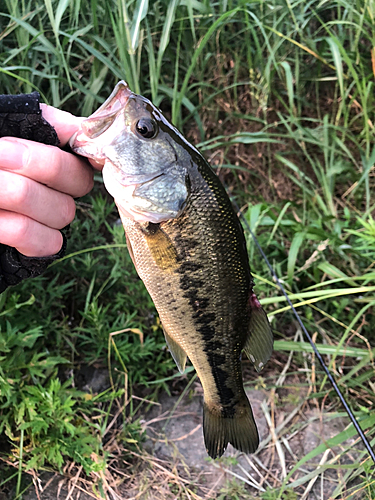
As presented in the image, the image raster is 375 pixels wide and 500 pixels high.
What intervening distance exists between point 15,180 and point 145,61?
1.87 meters

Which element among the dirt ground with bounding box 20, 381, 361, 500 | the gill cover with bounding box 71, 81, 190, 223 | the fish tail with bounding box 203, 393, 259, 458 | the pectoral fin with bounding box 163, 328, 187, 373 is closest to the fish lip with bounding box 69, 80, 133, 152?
the gill cover with bounding box 71, 81, 190, 223

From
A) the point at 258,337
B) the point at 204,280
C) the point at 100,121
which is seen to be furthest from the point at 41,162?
the point at 258,337

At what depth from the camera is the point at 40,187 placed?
1.19 m

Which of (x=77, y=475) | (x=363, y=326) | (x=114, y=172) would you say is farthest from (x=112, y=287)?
(x=363, y=326)

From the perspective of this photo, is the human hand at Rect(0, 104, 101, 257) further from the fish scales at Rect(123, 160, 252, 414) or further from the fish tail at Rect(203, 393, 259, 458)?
the fish tail at Rect(203, 393, 259, 458)

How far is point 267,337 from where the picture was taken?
4.46ft

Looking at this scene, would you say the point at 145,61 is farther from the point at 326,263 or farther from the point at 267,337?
the point at 267,337

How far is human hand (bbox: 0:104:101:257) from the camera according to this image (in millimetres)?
1128

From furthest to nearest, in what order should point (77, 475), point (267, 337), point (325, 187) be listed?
point (325, 187) → point (77, 475) → point (267, 337)

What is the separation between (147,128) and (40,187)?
355 millimetres

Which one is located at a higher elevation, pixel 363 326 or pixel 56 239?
pixel 56 239

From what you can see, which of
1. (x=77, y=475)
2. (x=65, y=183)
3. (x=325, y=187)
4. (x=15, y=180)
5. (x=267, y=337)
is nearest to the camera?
(x=15, y=180)

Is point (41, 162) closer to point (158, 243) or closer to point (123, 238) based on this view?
point (158, 243)

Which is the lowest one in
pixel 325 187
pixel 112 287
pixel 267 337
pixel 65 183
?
pixel 112 287
